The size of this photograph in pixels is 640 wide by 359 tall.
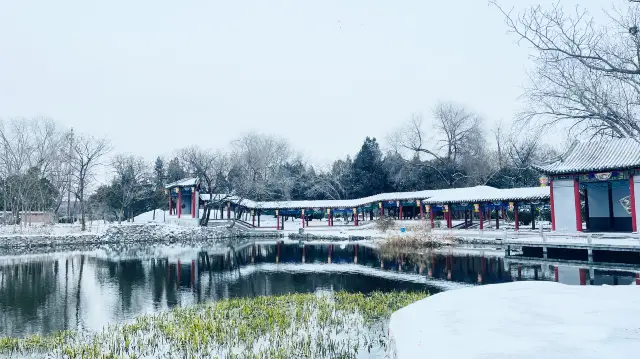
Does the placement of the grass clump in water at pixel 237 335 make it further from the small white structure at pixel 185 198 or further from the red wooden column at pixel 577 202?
the small white structure at pixel 185 198

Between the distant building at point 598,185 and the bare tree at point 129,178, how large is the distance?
35.4m

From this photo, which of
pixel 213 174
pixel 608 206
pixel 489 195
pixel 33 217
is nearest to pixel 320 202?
pixel 213 174

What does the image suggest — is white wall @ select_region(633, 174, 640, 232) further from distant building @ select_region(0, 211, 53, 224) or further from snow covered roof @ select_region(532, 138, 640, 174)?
distant building @ select_region(0, 211, 53, 224)

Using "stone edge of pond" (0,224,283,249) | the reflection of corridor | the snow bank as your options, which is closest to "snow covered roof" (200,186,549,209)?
the reflection of corridor

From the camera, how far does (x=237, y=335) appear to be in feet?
24.9

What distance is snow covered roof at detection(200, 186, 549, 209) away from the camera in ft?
84.4

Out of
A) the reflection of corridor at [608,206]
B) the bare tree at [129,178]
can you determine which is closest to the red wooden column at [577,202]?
the reflection of corridor at [608,206]

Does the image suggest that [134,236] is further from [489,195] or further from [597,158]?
[597,158]

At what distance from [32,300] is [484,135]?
4221cm

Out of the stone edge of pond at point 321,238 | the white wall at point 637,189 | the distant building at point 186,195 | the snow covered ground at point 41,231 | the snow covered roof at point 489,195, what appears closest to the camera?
the white wall at point 637,189

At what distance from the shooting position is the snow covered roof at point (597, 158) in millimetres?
19266

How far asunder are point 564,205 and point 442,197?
9420mm

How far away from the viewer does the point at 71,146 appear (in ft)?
112

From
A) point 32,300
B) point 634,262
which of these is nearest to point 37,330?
point 32,300
